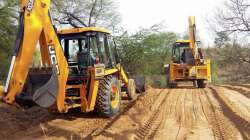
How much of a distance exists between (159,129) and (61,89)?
216 centimetres

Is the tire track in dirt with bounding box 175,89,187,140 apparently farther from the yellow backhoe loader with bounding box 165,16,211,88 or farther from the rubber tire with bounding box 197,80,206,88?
the rubber tire with bounding box 197,80,206,88

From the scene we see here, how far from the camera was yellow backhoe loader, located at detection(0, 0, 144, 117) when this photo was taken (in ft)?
24.0

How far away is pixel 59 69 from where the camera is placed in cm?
795

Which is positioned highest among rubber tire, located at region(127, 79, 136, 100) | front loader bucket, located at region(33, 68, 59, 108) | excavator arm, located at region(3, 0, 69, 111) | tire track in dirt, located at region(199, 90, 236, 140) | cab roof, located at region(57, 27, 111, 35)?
cab roof, located at region(57, 27, 111, 35)

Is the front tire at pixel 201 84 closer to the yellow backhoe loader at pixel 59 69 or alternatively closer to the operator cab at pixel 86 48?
the operator cab at pixel 86 48

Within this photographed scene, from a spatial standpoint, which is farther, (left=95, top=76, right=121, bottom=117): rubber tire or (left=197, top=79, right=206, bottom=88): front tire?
(left=197, top=79, right=206, bottom=88): front tire

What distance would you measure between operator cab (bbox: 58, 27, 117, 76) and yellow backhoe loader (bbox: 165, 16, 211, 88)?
10.2 metres

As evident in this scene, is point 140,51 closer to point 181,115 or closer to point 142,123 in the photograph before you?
point 181,115

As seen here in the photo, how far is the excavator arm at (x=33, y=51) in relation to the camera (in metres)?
7.24

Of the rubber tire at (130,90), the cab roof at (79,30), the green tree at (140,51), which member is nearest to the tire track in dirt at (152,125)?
the rubber tire at (130,90)

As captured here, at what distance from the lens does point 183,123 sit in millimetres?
8930

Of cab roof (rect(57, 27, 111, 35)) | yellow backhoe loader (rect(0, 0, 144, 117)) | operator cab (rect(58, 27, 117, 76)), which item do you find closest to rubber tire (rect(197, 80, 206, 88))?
operator cab (rect(58, 27, 117, 76))

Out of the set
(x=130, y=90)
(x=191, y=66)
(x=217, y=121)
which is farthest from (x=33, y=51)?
(x=191, y=66)

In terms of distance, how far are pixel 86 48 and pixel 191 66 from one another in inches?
454
